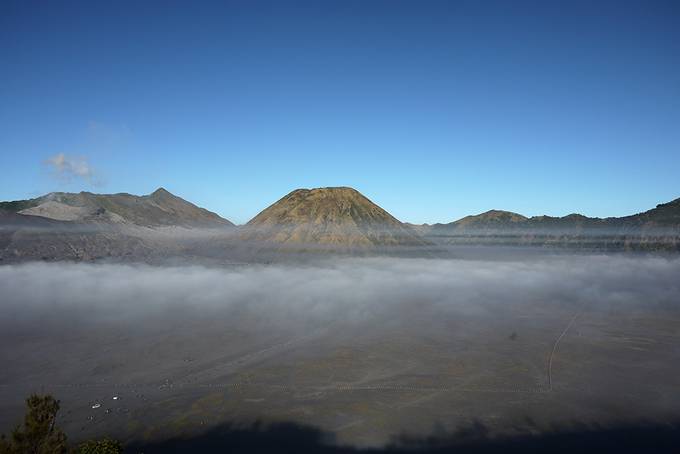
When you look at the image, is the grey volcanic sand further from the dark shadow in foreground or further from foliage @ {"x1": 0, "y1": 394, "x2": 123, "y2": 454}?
foliage @ {"x1": 0, "y1": 394, "x2": 123, "y2": 454}

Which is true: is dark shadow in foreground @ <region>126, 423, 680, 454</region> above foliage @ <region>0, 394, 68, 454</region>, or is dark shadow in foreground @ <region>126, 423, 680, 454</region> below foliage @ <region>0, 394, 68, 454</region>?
below

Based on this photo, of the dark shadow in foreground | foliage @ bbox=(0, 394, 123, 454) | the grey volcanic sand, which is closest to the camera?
foliage @ bbox=(0, 394, 123, 454)

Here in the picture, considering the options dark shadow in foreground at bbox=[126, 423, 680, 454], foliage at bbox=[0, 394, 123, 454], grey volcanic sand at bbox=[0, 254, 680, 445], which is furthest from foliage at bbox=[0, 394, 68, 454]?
grey volcanic sand at bbox=[0, 254, 680, 445]

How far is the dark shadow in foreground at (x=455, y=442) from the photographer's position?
62094 millimetres

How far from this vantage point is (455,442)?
64.2m

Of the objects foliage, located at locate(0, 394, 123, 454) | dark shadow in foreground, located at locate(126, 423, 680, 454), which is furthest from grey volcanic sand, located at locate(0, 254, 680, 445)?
foliage, located at locate(0, 394, 123, 454)

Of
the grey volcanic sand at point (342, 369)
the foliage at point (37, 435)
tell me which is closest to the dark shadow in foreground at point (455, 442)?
the grey volcanic sand at point (342, 369)

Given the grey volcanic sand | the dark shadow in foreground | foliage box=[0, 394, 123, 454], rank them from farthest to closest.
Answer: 1. the grey volcanic sand
2. the dark shadow in foreground
3. foliage box=[0, 394, 123, 454]

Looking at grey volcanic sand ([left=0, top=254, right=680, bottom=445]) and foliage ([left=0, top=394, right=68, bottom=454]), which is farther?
grey volcanic sand ([left=0, top=254, right=680, bottom=445])

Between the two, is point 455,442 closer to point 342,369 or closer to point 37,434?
point 342,369

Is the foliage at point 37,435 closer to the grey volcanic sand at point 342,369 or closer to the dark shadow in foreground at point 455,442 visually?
the dark shadow in foreground at point 455,442

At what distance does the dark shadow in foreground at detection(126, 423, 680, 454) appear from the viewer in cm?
6209

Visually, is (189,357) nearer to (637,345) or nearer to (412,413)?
(412,413)

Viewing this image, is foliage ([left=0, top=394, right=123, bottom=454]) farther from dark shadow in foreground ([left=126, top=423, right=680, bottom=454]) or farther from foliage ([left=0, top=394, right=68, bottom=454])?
dark shadow in foreground ([left=126, top=423, right=680, bottom=454])
